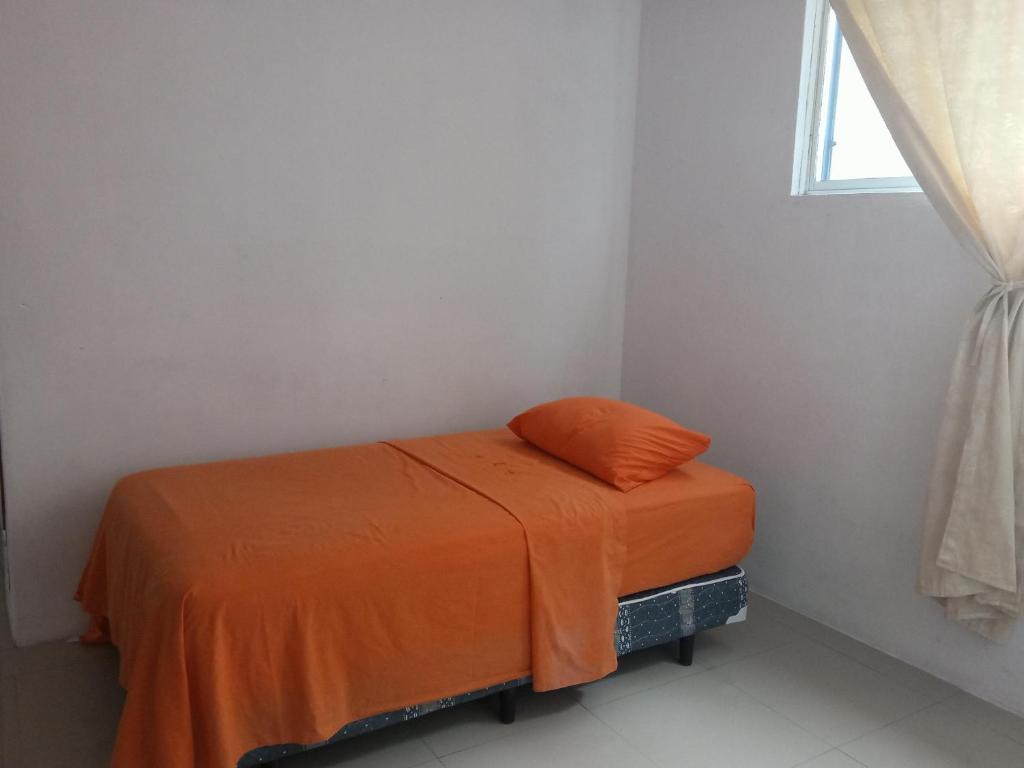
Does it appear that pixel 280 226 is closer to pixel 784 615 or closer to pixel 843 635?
pixel 784 615

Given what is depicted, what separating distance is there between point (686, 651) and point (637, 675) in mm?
188

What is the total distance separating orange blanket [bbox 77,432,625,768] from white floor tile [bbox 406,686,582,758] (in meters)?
0.18

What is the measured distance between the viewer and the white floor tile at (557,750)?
2.08 metres

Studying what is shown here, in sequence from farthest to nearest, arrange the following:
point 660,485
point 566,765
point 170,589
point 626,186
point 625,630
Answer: point 626,186
point 660,485
point 625,630
point 566,765
point 170,589

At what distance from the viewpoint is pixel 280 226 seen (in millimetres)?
2832

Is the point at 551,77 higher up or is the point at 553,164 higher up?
the point at 551,77

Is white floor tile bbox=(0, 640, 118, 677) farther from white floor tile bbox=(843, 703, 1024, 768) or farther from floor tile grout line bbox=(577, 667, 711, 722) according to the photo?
white floor tile bbox=(843, 703, 1024, 768)

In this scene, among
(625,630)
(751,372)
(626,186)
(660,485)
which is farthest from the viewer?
(626,186)

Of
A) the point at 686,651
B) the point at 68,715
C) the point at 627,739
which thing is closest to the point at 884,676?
the point at 686,651

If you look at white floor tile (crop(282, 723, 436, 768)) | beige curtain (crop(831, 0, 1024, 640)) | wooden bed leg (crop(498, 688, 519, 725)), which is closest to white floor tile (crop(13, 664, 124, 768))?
white floor tile (crop(282, 723, 436, 768))

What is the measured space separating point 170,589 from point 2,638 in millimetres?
1329

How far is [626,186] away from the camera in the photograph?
3.61 metres

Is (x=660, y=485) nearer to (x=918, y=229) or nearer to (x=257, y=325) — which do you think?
(x=918, y=229)

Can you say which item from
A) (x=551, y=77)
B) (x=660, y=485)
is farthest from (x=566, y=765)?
(x=551, y=77)
